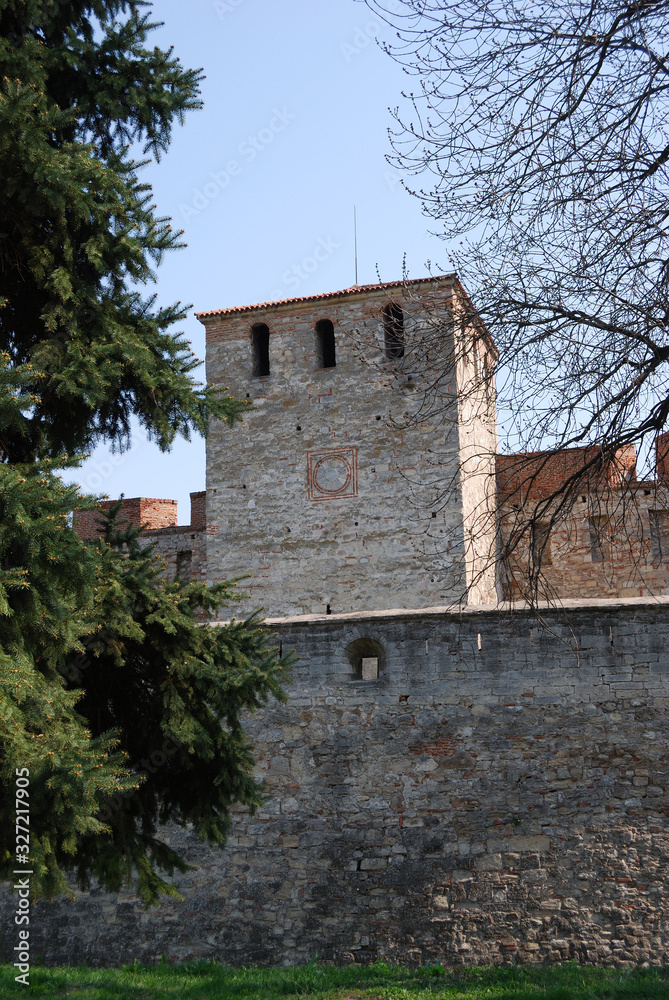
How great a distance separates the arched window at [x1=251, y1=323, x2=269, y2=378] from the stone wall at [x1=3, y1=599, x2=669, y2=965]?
363 inches

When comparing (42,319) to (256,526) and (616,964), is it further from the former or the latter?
(256,526)

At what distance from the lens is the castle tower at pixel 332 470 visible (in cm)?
1614

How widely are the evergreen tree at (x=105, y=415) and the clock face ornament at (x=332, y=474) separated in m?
9.46

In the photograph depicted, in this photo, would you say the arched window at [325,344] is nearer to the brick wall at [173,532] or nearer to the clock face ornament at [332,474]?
the clock face ornament at [332,474]

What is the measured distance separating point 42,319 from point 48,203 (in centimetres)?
69

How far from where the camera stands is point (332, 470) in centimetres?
1684

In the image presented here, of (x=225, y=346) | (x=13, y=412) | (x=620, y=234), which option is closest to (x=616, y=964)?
(x=620, y=234)

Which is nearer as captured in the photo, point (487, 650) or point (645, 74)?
point (645, 74)

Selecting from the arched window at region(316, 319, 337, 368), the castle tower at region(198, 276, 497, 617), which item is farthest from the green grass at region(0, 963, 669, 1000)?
the arched window at region(316, 319, 337, 368)

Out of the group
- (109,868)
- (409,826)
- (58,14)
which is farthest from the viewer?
(409,826)

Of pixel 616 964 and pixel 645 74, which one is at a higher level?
pixel 645 74

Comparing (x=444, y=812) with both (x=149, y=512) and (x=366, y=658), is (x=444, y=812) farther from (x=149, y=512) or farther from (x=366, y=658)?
(x=149, y=512)

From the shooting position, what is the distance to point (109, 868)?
19.0 ft

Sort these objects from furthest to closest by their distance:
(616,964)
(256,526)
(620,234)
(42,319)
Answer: (256,526) → (616,964) → (42,319) → (620,234)
